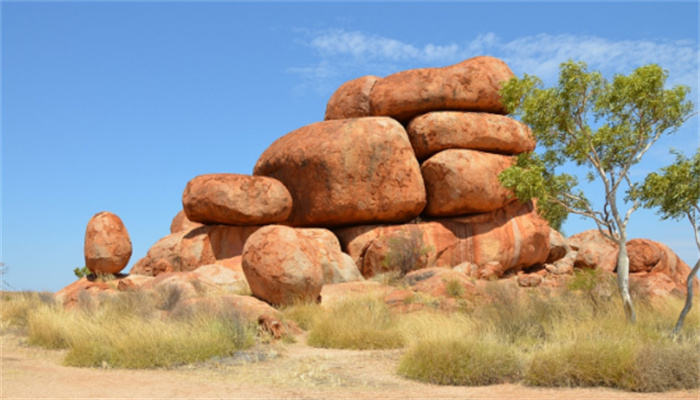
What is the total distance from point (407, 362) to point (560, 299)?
23.9 feet

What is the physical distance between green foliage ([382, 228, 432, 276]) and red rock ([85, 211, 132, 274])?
967 cm

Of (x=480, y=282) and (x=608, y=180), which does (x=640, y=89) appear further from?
(x=480, y=282)

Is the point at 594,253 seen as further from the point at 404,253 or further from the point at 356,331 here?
the point at 356,331

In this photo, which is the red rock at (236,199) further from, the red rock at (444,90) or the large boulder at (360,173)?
the red rock at (444,90)

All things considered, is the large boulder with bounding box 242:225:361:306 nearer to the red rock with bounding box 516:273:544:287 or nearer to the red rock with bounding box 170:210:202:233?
the red rock with bounding box 516:273:544:287

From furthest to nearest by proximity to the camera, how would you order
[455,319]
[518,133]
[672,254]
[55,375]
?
1. [518,133]
2. [672,254]
3. [455,319]
4. [55,375]

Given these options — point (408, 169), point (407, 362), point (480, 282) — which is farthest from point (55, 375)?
point (408, 169)

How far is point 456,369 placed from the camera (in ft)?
30.9

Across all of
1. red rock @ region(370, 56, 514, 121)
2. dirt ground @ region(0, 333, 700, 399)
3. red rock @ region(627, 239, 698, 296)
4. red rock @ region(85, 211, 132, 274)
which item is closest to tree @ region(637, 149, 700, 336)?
dirt ground @ region(0, 333, 700, 399)

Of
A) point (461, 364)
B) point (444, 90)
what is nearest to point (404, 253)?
point (444, 90)

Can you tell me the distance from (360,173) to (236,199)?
15.3 ft

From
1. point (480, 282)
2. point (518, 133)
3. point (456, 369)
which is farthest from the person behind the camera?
point (518, 133)

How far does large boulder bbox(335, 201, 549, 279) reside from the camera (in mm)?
23500

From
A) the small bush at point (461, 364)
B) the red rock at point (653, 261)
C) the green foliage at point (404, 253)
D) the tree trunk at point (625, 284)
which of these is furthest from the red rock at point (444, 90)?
the small bush at point (461, 364)
